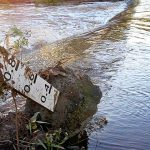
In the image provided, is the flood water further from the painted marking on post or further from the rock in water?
the painted marking on post

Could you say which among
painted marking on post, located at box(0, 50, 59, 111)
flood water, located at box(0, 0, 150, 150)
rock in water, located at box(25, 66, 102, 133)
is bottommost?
flood water, located at box(0, 0, 150, 150)

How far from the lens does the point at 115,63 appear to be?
27.9 ft

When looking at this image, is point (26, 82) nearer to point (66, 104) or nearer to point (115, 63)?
point (66, 104)

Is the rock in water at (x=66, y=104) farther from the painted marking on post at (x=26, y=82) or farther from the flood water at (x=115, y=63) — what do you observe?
the flood water at (x=115, y=63)

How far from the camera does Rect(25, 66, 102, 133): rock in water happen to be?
4.62 metres

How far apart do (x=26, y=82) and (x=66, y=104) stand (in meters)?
0.60

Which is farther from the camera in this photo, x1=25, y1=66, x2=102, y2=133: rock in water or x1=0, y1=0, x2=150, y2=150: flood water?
x1=0, y1=0, x2=150, y2=150: flood water

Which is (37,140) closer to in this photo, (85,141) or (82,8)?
(85,141)

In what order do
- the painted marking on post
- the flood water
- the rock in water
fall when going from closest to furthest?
1. the painted marking on post
2. the rock in water
3. the flood water

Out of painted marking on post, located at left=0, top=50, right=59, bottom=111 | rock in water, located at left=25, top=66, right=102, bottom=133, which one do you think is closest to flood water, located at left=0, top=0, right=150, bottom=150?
rock in water, located at left=25, top=66, right=102, bottom=133

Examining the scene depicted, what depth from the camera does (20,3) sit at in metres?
19.0

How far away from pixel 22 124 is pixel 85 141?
76 centimetres

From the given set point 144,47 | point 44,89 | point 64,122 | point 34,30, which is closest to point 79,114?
point 64,122

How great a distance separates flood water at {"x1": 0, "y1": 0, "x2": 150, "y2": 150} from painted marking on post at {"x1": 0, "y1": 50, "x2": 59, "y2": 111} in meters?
0.72
